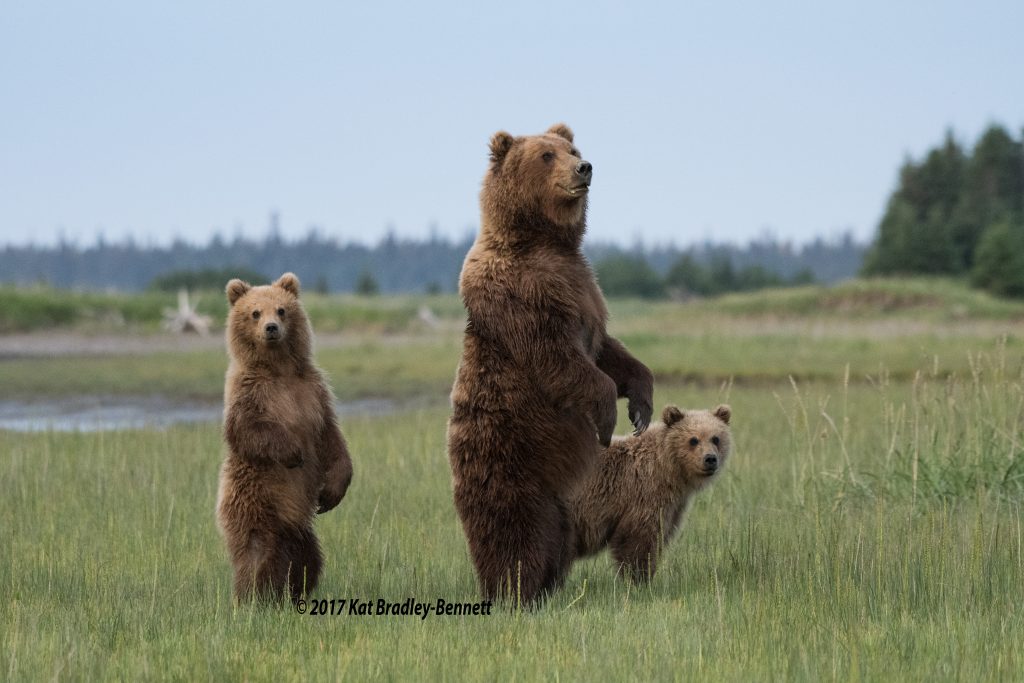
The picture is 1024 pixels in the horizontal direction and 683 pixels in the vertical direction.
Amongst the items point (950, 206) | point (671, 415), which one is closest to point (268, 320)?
point (671, 415)

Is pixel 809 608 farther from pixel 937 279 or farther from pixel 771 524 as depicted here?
pixel 937 279

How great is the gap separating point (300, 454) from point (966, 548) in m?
3.42

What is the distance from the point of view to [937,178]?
57500 millimetres

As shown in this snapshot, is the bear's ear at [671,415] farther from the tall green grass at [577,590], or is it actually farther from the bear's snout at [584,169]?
the bear's snout at [584,169]

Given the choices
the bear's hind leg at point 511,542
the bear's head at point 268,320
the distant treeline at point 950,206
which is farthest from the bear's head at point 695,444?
the distant treeline at point 950,206

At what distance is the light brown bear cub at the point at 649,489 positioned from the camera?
6.18 m

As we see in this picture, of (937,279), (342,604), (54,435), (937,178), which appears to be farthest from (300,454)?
(937,178)

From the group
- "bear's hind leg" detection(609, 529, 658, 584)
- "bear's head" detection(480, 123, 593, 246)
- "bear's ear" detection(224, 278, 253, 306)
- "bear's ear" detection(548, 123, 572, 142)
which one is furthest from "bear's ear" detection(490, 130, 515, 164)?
"bear's hind leg" detection(609, 529, 658, 584)

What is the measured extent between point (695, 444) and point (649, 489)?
344 millimetres

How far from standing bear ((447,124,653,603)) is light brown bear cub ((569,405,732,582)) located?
3.30 ft

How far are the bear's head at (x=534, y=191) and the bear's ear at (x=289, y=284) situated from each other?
0.93 m

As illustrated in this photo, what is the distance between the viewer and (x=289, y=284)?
17.7 ft

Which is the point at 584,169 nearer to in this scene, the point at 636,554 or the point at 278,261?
the point at 636,554

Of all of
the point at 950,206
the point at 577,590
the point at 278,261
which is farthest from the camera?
the point at 278,261
